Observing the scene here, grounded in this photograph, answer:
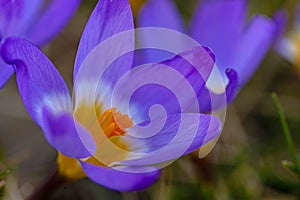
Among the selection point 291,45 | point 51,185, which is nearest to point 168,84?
point 51,185

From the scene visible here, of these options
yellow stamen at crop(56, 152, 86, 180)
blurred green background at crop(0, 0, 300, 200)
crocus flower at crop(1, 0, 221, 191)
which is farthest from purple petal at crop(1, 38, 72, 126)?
blurred green background at crop(0, 0, 300, 200)

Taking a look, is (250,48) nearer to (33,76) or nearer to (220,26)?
(220,26)

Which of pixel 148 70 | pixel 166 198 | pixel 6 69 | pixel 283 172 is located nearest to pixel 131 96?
pixel 148 70

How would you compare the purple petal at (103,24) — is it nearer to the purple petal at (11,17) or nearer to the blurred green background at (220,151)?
the purple petal at (11,17)

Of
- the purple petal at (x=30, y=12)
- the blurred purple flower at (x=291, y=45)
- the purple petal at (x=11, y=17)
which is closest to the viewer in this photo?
the purple petal at (x=11, y=17)

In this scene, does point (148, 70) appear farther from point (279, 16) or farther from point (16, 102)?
point (16, 102)

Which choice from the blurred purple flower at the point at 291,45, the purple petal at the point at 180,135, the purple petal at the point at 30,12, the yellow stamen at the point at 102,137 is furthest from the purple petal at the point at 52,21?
the blurred purple flower at the point at 291,45
